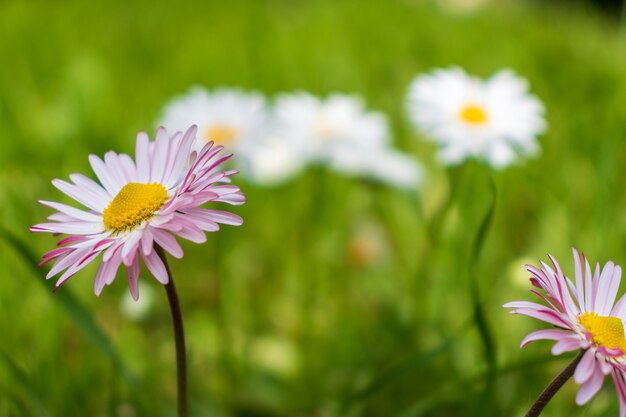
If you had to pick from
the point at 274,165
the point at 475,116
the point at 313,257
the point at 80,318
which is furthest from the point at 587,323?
the point at 274,165

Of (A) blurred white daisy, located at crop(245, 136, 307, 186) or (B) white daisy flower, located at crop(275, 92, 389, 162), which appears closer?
(B) white daisy flower, located at crop(275, 92, 389, 162)

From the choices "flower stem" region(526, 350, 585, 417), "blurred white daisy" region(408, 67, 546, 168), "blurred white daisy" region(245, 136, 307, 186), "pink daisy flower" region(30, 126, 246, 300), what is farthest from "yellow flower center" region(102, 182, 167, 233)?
"blurred white daisy" region(245, 136, 307, 186)

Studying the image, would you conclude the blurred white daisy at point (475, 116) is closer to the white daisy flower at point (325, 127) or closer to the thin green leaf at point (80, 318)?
the white daisy flower at point (325, 127)

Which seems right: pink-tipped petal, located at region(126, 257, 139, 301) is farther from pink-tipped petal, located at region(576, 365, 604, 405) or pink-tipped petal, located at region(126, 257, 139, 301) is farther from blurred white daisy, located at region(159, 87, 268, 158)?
blurred white daisy, located at region(159, 87, 268, 158)

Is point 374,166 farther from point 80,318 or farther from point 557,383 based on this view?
point 557,383

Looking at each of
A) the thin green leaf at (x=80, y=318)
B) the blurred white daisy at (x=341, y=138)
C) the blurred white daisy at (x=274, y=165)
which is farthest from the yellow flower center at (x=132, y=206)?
the blurred white daisy at (x=274, y=165)
